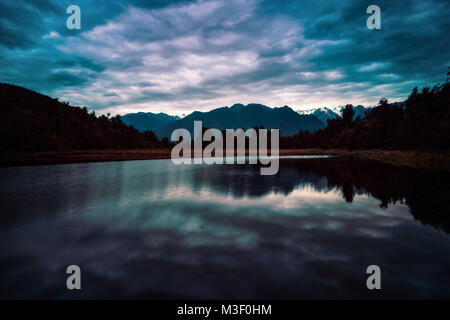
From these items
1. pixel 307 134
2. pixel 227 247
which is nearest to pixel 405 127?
pixel 227 247

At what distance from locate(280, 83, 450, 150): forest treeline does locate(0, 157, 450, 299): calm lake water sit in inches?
1857

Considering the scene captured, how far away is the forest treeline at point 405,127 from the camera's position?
166 feet

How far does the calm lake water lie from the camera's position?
6070 millimetres

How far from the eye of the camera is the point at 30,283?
6.40m

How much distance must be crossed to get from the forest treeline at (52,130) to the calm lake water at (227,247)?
10991 cm

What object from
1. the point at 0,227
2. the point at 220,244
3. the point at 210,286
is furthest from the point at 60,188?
the point at 210,286

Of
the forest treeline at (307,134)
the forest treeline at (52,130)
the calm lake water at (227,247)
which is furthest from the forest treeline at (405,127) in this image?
the forest treeline at (52,130)

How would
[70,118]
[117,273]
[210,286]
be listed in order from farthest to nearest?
[70,118] < [117,273] < [210,286]

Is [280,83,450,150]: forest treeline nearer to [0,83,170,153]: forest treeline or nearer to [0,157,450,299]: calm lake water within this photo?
[0,157,450,299]: calm lake water

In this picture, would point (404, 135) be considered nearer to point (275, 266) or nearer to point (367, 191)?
point (367, 191)

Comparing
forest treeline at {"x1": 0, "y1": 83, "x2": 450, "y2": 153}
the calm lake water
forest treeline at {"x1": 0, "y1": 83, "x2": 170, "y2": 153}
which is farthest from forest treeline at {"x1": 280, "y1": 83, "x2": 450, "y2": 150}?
forest treeline at {"x1": 0, "y1": 83, "x2": 170, "y2": 153}

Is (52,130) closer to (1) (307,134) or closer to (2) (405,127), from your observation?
(2) (405,127)
